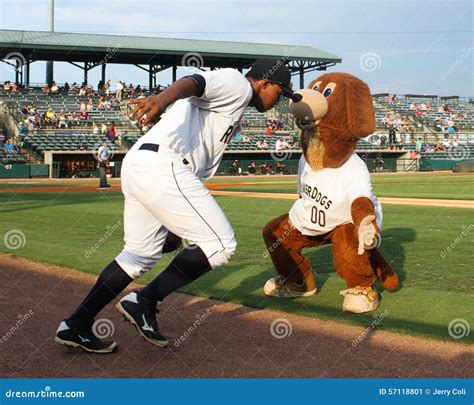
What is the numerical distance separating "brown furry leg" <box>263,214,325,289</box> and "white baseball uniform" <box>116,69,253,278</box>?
6.58 feet

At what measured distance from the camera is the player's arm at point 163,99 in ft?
13.0

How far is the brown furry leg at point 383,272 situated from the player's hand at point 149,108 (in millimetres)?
2958

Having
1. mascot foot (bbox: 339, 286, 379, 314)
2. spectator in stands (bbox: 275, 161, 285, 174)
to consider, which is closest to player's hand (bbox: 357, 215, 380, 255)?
mascot foot (bbox: 339, 286, 379, 314)

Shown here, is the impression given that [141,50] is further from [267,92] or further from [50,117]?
[267,92]

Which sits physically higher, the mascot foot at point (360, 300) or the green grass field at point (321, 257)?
the mascot foot at point (360, 300)

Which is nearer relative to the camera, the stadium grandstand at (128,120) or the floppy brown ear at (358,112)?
the floppy brown ear at (358,112)

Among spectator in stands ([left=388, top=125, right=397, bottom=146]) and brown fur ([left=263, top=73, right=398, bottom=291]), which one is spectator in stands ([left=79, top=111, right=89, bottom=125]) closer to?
spectator in stands ([left=388, top=125, right=397, bottom=146])

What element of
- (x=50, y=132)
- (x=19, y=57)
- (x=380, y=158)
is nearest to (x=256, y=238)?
(x=50, y=132)

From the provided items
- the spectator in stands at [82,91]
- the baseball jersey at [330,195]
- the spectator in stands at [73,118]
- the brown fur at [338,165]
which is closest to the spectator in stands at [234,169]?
the spectator in stands at [73,118]

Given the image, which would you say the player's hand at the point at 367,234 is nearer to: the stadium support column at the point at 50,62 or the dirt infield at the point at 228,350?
the dirt infield at the point at 228,350

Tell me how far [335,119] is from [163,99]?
2.63m

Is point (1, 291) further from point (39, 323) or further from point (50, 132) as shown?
point (50, 132)

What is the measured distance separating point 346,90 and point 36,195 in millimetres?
16902

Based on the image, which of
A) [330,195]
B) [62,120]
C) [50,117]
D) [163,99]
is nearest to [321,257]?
[330,195]
